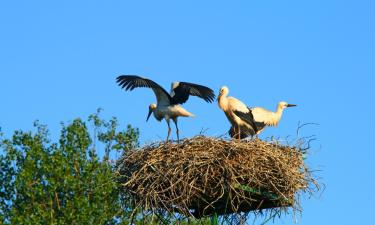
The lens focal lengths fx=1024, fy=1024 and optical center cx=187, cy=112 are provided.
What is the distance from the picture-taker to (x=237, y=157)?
12.7m

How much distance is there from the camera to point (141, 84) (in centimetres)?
1477

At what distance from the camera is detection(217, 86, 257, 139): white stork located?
14750mm

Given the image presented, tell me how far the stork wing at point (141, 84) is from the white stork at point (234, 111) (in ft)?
2.57

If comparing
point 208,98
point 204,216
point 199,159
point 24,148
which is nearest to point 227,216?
point 204,216

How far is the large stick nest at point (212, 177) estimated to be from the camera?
1242cm

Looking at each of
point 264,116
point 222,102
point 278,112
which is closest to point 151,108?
point 222,102

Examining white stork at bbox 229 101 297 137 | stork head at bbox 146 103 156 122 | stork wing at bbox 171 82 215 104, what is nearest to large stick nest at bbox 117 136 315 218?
stork wing at bbox 171 82 215 104

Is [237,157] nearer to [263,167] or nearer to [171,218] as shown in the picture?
[263,167]

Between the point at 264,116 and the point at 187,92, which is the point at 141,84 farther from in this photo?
the point at 264,116

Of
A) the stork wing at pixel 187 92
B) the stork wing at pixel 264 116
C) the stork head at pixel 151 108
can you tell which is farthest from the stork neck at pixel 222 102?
the stork head at pixel 151 108

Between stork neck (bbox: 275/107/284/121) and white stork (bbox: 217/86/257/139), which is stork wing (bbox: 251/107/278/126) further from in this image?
white stork (bbox: 217/86/257/139)

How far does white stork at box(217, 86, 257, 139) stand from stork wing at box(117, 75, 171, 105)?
0.78 metres

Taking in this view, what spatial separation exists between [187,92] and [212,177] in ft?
8.13

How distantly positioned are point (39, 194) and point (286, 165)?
24.1ft
